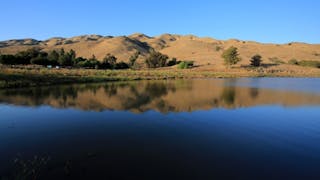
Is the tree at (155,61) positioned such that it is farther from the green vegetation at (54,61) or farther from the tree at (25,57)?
the tree at (25,57)

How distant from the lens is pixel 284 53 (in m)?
143

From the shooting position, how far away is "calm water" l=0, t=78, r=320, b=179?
914cm

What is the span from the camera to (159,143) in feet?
40.1

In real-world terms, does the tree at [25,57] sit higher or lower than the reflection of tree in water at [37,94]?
higher

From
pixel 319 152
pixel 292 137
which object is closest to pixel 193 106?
pixel 292 137

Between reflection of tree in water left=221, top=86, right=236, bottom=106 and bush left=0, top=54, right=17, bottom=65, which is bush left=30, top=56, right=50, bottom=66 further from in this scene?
reflection of tree in water left=221, top=86, right=236, bottom=106

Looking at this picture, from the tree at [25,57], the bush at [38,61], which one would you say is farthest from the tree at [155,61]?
the tree at [25,57]

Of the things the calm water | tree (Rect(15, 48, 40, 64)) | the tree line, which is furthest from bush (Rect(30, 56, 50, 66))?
the calm water

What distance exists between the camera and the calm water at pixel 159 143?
914 cm

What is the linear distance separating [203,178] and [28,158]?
19.6 ft

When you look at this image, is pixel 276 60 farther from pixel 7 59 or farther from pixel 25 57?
pixel 7 59

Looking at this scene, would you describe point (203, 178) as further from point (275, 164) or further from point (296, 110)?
point (296, 110)

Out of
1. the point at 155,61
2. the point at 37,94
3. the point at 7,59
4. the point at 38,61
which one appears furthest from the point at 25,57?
the point at 37,94

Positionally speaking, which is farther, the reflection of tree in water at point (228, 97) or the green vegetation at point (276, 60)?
the green vegetation at point (276, 60)
